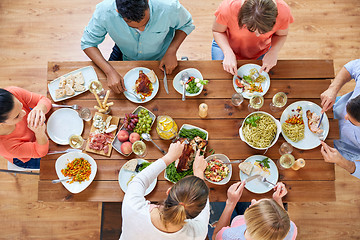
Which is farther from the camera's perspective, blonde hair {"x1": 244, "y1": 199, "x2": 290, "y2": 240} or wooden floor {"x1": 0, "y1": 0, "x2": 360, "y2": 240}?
wooden floor {"x1": 0, "y1": 0, "x2": 360, "y2": 240}

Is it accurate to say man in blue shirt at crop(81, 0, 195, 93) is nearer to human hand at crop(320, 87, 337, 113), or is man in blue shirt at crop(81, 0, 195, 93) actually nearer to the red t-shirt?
the red t-shirt

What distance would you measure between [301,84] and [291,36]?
1.57 meters

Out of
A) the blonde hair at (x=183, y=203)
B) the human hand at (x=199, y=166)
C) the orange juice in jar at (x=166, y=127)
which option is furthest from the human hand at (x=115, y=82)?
the blonde hair at (x=183, y=203)

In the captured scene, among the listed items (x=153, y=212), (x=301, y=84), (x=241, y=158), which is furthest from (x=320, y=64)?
(x=153, y=212)

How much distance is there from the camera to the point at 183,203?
1.41m

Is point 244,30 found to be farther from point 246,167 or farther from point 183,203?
point 183,203

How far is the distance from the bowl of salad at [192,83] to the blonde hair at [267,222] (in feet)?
3.07

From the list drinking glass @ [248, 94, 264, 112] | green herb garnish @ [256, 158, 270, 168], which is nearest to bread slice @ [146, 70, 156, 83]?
drinking glass @ [248, 94, 264, 112]

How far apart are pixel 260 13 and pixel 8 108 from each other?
1814 millimetres

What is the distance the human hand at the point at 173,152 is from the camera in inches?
69.2

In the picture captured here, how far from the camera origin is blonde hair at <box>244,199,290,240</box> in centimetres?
151

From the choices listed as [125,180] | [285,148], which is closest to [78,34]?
[125,180]

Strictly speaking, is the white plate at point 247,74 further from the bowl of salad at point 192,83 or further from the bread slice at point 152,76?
the bread slice at point 152,76

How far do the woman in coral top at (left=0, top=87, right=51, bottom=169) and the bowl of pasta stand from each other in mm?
1472
